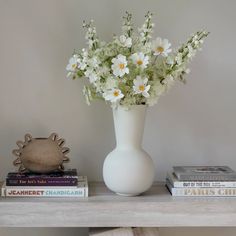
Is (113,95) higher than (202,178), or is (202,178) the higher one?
(113,95)

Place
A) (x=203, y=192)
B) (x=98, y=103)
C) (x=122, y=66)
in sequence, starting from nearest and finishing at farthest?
(x=122, y=66) → (x=203, y=192) → (x=98, y=103)

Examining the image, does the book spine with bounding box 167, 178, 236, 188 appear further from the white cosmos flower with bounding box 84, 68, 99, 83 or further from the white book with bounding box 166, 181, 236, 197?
the white cosmos flower with bounding box 84, 68, 99, 83

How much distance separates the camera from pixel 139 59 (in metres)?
1.57

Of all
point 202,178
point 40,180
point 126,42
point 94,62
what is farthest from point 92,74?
point 202,178

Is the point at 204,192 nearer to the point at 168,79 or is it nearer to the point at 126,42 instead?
the point at 168,79

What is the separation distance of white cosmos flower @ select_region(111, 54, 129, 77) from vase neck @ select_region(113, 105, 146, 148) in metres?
0.13

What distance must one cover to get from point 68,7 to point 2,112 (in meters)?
0.48

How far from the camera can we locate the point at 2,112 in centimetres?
189

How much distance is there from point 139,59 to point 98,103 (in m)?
0.40

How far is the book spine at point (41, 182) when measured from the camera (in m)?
1.64

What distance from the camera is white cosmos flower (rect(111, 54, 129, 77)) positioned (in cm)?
155

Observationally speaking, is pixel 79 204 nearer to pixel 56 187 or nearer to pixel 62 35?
pixel 56 187

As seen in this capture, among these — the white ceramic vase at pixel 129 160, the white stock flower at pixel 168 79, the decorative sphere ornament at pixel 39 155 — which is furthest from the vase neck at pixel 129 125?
the decorative sphere ornament at pixel 39 155

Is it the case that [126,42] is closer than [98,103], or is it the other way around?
[126,42]
